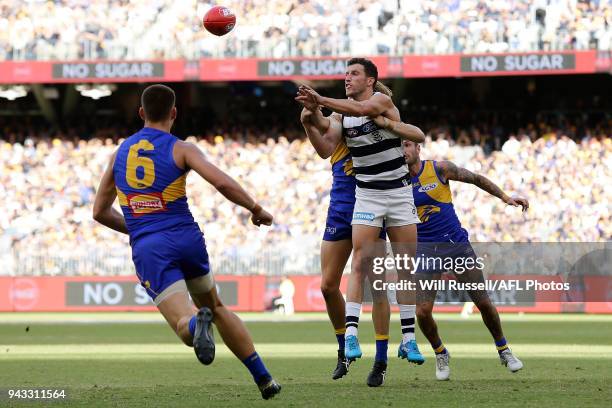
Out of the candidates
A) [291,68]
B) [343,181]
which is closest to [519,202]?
[343,181]

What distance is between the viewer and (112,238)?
1256 inches

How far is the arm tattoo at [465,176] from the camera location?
11.3 meters

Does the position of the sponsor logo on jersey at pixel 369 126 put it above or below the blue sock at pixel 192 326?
above

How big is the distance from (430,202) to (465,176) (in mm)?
452

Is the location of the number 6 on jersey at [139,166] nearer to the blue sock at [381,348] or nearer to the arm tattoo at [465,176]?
the blue sock at [381,348]

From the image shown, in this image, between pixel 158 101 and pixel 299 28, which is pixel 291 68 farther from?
pixel 158 101

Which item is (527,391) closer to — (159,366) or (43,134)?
(159,366)

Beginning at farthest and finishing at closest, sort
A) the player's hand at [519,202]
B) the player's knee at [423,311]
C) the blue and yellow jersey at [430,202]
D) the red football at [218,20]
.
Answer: the red football at [218,20] → the blue and yellow jersey at [430,202] → the player's hand at [519,202] → the player's knee at [423,311]

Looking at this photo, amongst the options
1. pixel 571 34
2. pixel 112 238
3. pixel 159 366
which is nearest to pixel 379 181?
pixel 159 366

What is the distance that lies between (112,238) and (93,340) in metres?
13.5

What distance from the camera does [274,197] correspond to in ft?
108

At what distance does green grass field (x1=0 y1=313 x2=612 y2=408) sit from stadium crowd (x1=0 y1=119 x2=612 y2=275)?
22.9 ft

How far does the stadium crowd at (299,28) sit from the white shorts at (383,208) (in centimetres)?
2409

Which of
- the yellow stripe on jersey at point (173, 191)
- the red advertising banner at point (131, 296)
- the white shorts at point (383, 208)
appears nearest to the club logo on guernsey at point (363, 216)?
the white shorts at point (383, 208)
